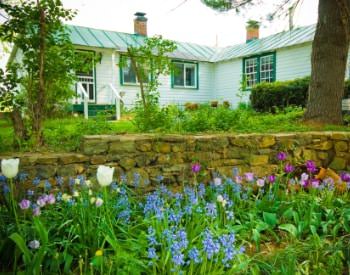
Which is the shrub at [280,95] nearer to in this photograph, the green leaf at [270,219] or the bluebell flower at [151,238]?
the green leaf at [270,219]

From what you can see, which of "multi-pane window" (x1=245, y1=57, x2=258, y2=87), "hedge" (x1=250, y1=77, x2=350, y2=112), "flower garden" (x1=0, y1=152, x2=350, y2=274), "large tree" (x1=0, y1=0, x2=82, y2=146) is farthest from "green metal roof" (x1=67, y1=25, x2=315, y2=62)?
"flower garden" (x1=0, y1=152, x2=350, y2=274)

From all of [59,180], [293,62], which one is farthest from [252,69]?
[59,180]

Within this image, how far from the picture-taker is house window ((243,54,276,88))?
1316cm

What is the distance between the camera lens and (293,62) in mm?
12148

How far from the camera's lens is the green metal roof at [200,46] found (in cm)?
1183

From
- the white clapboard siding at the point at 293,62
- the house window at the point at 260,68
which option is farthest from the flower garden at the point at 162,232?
the house window at the point at 260,68

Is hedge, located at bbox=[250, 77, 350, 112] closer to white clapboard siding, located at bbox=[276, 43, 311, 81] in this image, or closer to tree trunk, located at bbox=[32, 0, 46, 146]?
white clapboard siding, located at bbox=[276, 43, 311, 81]

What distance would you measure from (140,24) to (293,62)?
6.65 m

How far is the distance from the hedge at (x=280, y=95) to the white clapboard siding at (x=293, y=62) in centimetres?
277

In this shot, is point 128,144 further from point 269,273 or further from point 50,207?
point 269,273

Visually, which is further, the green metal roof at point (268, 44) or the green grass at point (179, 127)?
the green metal roof at point (268, 44)

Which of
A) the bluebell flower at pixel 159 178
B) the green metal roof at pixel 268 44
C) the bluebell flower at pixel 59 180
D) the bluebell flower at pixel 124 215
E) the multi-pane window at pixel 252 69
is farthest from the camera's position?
the multi-pane window at pixel 252 69

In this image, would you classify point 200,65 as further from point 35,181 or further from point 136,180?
point 35,181

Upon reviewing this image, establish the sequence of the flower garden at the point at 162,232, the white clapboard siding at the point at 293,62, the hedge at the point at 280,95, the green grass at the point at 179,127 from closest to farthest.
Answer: the flower garden at the point at 162,232 < the green grass at the point at 179,127 < the hedge at the point at 280,95 < the white clapboard siding at the point at 293,62
